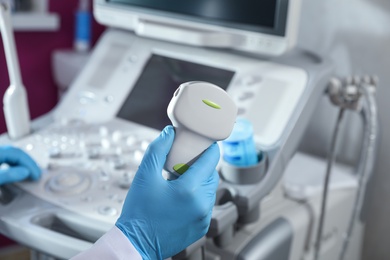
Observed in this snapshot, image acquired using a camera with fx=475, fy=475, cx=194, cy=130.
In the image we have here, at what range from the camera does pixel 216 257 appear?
81 centimetres

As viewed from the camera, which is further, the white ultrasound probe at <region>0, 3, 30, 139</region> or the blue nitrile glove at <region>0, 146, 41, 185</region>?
the white ultrasound probe at <region>0, 3, 30, 139</region>

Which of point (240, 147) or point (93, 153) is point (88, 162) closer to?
point (93, 153)

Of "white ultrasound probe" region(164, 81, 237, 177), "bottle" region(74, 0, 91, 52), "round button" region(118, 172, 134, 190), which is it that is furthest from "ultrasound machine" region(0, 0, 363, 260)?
"bottle" region(74, 0, 91, 52)

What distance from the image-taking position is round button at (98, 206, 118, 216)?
75 cm

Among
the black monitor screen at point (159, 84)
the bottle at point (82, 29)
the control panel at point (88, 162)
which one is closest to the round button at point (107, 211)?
the control panel at point (88, 162)

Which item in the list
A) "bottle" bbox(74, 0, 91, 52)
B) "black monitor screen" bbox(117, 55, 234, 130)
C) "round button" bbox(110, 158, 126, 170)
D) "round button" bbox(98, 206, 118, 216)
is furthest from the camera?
"bottle" bbox(74, 0, 91, 52)

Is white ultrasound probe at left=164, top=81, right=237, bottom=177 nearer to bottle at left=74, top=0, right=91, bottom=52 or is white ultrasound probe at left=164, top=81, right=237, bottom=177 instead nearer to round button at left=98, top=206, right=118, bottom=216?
round button at left=98, top=206, right=118, bottom=216

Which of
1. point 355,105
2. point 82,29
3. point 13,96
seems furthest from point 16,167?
point 82,29

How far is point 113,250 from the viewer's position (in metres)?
0.61

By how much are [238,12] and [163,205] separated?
1.62ft

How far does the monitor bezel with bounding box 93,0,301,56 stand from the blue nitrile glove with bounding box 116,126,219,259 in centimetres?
37

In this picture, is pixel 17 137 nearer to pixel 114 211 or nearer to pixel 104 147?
pixel 104 147

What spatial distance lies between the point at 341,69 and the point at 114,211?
73cm

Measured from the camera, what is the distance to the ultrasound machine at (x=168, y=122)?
77cm
